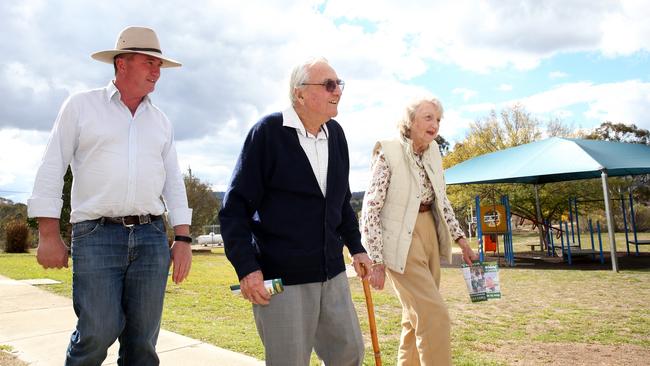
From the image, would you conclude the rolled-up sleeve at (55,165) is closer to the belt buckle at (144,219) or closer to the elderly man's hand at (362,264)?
the belt buckle at (144,219)

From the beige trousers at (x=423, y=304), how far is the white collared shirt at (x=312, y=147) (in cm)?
118

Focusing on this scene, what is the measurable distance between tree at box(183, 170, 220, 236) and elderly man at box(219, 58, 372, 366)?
3115 cm

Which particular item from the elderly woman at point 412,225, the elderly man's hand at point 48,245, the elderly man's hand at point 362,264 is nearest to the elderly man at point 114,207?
the elderly man's hand at point 48,245

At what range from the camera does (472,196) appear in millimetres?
24578

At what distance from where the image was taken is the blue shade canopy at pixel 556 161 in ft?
42.7

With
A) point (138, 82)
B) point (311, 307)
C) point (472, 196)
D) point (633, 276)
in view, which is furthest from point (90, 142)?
point (472, 196)

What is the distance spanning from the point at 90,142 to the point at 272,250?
1.16 meters

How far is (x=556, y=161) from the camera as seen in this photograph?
13695 millimetres

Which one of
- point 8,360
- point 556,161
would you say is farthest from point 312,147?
point 556,161

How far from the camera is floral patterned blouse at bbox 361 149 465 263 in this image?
3615 mm

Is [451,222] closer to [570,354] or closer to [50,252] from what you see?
[570,354]

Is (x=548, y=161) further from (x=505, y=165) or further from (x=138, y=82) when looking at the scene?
(x=138, y=82)

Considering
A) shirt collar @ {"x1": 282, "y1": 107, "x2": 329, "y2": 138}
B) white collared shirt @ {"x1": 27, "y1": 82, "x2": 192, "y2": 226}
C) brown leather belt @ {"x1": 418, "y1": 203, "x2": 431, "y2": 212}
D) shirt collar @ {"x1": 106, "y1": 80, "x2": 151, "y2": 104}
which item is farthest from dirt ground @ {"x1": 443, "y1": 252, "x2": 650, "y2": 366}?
shirt collar @ {"x1": 106, "y1": 80, "x2": 151, "y2": 104}

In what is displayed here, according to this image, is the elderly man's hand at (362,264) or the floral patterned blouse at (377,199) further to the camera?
the floral patterned blouse at (377,199)
